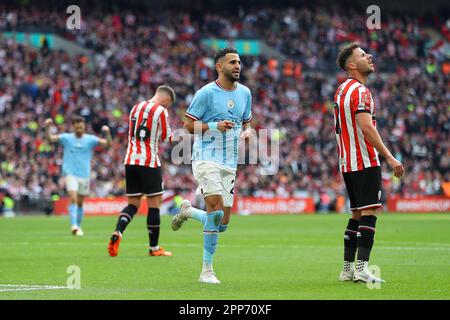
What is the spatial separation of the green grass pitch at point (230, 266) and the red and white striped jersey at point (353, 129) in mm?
1340

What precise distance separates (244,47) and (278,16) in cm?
382

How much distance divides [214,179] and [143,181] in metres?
4.75

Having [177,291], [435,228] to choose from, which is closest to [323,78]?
[435,228]

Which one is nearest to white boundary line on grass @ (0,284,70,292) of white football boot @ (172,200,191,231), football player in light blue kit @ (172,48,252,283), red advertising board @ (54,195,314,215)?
football player in light blue kit @ (172,48,252,283)

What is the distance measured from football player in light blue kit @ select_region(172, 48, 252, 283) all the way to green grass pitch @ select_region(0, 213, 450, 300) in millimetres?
783

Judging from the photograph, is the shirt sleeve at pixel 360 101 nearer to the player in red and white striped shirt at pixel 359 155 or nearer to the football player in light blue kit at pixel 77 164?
the player in red and white striped shirt at pixel 359 155

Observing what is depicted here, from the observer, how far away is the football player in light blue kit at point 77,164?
21656 millimetres

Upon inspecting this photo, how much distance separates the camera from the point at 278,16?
54250 mm

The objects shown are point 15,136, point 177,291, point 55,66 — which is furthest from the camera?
point 55,66

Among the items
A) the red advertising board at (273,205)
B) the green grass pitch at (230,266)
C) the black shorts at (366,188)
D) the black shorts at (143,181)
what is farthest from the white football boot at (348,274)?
the red advertising board at (273,205)

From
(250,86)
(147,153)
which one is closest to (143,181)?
(147,153)

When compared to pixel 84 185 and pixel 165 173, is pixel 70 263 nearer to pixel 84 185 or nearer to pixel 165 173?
pixel 84 185

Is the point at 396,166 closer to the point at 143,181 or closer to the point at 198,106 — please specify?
the point at 198,106

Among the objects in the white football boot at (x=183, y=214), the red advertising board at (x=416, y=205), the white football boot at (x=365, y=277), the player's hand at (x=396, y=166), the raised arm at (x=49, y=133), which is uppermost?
the raised arm at (x=49, y=133)
